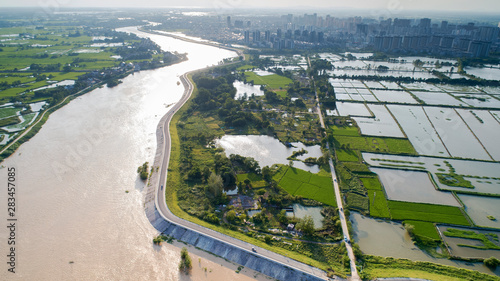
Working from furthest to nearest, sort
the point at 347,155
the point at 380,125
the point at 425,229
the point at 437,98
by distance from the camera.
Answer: the point at 437,98
the point at 380,125
the point at 347,155
the point at 425,229

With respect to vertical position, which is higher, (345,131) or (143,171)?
(345,131)

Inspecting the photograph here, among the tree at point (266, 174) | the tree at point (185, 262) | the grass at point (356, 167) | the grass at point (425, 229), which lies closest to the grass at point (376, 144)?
the grass at point (356, 167)

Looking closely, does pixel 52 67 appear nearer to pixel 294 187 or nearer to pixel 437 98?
pixel 294 187

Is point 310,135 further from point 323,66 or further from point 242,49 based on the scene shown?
point 242,49

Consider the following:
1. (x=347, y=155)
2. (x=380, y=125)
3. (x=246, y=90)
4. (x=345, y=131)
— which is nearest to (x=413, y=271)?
(x=347, y=155)

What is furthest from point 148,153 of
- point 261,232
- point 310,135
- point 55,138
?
point 310,135

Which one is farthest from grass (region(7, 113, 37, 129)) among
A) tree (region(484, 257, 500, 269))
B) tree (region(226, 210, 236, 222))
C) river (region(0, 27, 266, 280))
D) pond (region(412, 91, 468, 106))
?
pond (region(412, 91, 468, 106))
